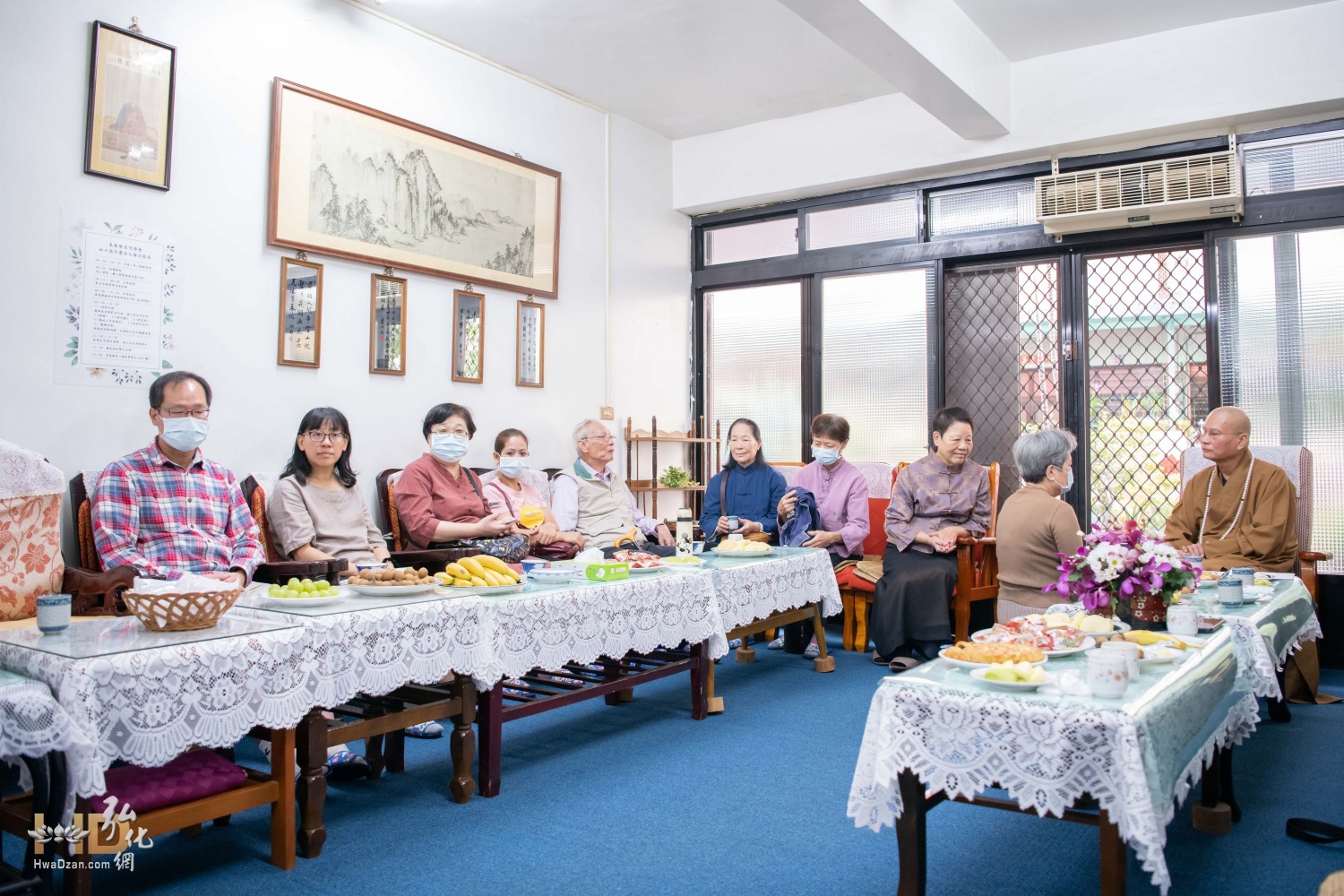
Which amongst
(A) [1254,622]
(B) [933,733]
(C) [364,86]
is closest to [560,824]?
(B) [933,733]

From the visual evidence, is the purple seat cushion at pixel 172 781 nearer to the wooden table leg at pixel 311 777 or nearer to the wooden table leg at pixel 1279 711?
the wooden table leg at pixel 311 777

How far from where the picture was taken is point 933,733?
6.19ft

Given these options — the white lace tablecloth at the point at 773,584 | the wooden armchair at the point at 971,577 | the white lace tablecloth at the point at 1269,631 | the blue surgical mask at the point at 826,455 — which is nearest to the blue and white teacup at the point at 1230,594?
the white lace tablecloth at the point at 1269,631

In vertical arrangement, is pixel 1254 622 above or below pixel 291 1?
below

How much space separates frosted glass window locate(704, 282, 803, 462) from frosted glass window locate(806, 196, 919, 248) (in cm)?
40

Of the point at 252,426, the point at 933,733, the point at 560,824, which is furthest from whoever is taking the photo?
the point at 252,426

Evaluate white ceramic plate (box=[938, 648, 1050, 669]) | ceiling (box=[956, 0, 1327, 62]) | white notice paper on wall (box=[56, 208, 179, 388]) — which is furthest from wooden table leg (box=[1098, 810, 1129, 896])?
ceiling (box=[956, 0, 1327, 62])

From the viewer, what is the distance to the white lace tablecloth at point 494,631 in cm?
242

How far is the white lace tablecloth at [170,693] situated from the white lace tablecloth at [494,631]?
11 centimetres

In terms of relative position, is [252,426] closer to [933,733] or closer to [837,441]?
[837,441]

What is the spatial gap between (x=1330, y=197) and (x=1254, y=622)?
3.21 m

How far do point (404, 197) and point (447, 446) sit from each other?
144cm

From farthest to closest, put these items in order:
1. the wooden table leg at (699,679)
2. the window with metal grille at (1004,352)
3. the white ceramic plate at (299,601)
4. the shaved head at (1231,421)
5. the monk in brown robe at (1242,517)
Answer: the window with metal grille at (1004,352)
the shaved head at (1231,421)
the monk in brown robe at (1242,517)
the wooden table leg at (699,679)
the white ceramic plate at (299,601)

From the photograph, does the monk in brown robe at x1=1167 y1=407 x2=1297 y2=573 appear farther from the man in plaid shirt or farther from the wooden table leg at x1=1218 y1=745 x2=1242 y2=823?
the man in plaid shirt
